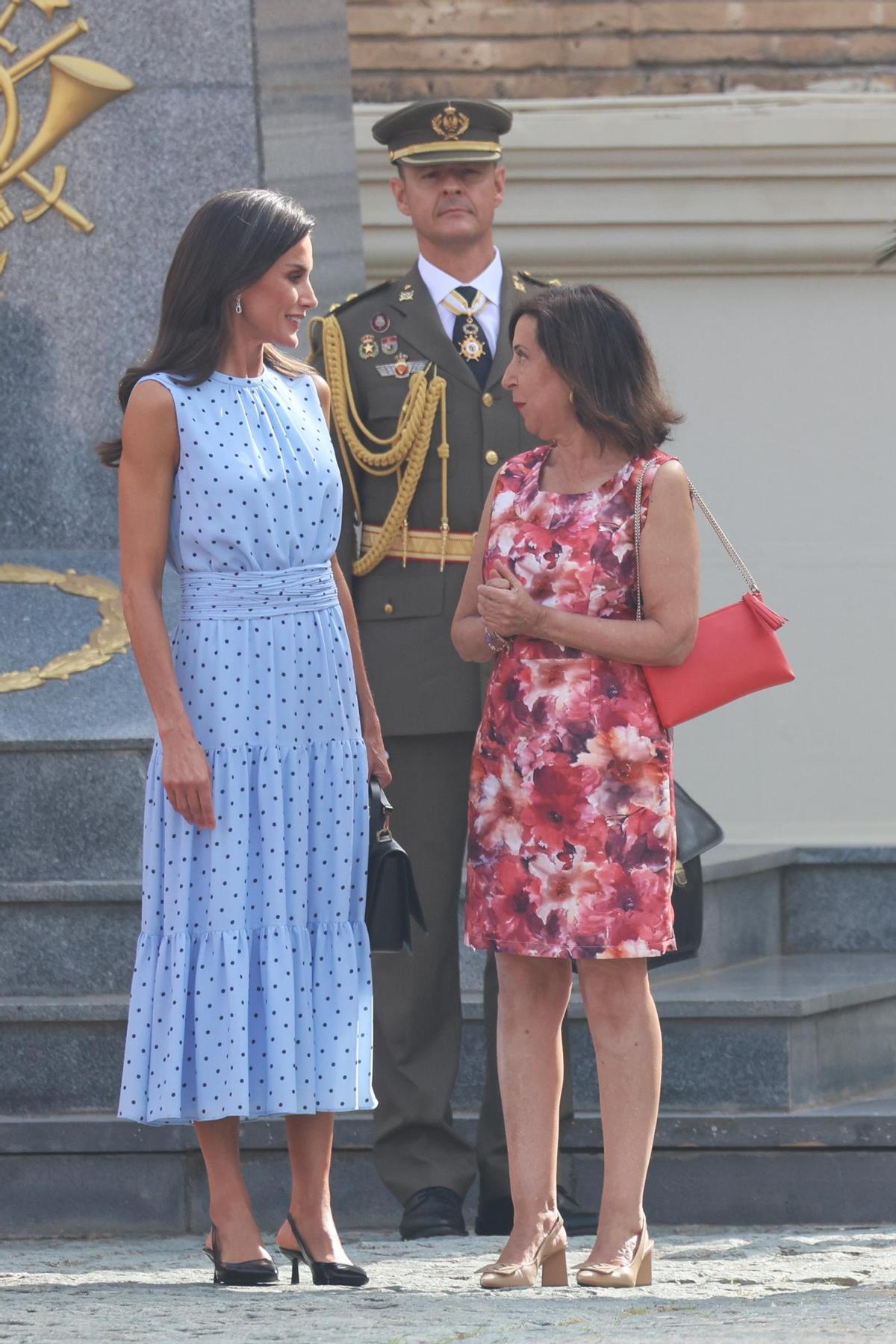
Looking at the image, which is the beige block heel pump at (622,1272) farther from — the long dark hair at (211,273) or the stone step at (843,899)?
the stone step at (843,899)

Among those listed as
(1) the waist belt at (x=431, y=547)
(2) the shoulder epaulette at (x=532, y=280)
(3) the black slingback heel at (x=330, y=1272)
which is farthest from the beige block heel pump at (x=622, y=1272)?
(2) the shoulder epaulette at (x=532, y=280)

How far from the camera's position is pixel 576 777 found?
3.67 m

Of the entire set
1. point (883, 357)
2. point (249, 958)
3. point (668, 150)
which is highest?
point (668, 150)

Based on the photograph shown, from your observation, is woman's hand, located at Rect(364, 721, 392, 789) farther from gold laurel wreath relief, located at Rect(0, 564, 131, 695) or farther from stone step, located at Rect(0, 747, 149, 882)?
gold laurel wreath relief, located at Rect(0, 564, 131, 695)

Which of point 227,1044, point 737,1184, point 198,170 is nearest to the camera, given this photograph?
point 227,1044

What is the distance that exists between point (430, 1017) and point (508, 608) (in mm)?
1037

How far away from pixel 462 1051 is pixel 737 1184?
0.56 metres

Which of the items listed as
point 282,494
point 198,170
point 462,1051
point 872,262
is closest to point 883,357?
point 872,262

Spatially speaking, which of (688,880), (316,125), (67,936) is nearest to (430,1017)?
(688,880)

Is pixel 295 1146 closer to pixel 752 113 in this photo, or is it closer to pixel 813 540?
pixel 813 540

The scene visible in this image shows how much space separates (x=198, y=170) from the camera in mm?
5730

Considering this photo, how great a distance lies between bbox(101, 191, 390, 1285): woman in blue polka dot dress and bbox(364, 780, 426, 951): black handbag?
0.11 feet

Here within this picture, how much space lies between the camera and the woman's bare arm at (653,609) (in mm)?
3660

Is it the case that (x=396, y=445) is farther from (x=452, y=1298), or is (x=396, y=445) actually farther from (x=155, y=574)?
(x=452, y=1298)
